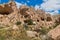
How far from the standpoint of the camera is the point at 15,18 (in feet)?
166

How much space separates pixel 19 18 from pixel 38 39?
35.3m

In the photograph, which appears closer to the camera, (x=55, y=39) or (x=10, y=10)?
(x=55, y=39)

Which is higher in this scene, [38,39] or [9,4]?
[9,4]

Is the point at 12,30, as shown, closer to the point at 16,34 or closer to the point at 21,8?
the point at 16,34

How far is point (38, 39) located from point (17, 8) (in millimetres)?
41181

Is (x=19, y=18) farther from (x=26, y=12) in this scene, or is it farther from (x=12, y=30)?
(x=12, y=30)

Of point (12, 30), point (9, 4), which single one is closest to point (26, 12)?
point (9, 4)

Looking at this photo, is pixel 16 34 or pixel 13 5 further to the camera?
pixel 13 5

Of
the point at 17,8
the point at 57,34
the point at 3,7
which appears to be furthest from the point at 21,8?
the point at 57,34

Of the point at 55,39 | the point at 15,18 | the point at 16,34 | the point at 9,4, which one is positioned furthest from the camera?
the point at 9,4

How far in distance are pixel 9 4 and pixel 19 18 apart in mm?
5360

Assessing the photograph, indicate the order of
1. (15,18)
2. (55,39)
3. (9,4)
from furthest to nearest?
1. (9,4)
2. (15,18)
3. (55,39)

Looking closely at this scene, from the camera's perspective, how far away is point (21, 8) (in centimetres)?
5572

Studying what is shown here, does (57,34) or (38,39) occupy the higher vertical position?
(57,34)
